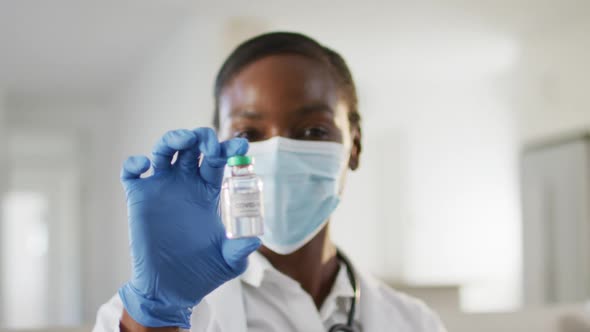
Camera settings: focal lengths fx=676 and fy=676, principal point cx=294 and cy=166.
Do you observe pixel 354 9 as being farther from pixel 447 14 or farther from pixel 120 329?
pixel 120 329

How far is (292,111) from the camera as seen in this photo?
1055 mm

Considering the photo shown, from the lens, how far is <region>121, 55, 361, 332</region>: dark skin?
3.45ft

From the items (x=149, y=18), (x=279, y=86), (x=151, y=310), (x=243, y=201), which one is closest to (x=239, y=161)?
(x=243, y=201)

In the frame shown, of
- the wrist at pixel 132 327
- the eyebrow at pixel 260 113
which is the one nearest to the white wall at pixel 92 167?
the eyebrow at pixel 260 113

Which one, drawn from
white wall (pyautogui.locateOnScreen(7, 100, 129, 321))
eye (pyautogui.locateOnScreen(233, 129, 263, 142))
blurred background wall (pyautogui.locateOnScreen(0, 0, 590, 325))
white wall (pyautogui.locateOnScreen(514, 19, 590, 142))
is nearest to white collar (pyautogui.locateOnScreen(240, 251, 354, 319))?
eye (pyautogui.locateOnScreen(233, 129, 263, 142))

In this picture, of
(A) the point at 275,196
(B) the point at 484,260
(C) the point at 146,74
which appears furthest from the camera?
(B) the point at 484,260

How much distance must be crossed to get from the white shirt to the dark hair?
0.28 metres

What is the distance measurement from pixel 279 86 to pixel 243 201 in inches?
12.6

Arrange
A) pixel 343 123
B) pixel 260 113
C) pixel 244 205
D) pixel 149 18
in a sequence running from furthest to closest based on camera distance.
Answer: pixel 149 18
pixel 343 123
pixel 260 113
pixel 244 205

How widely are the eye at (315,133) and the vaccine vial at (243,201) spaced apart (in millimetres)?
310

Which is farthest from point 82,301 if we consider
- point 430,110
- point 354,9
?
point 354,9

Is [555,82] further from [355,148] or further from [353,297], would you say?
[353,297]

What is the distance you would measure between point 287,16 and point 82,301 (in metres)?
4.32

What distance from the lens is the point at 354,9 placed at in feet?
13.1
